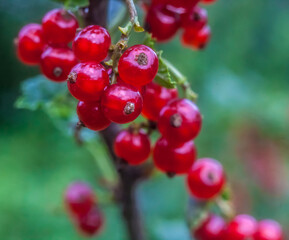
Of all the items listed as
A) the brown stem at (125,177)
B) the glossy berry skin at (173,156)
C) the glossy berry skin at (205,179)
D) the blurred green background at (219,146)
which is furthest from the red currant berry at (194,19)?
the blurred green background at (219,146)

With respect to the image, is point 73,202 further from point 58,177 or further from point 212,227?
point 58,177

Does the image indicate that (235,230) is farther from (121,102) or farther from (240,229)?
(121,102)

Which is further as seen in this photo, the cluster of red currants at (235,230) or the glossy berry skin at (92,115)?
the cluster of red currants at (235,230)

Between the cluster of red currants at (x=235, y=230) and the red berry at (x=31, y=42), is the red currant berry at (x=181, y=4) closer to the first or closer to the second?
the red berry at (x=31, y=42)

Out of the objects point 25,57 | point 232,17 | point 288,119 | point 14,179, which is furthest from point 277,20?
point 25,57

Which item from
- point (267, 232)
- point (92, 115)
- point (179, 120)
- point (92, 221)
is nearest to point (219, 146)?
point (92, 221)

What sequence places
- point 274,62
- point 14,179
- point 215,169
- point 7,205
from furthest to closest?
point 274,62, point 14,179, point 7,205, point 215,169

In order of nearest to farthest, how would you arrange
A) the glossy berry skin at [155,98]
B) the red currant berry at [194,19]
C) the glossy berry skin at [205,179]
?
the glossy berry skin at [155,98], the red currant berry at [194,19], the glossy berry skin at [205,179]
